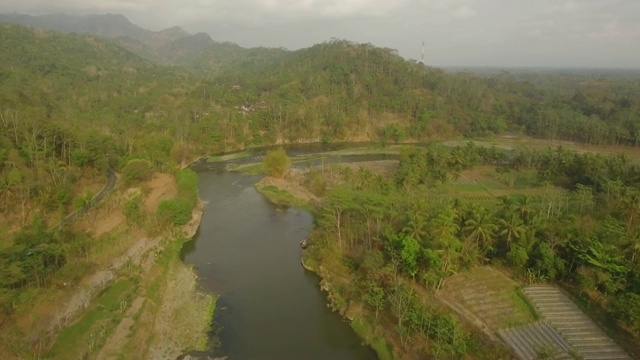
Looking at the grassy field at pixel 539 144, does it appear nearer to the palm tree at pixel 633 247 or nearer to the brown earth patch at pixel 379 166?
the brown earth patch at pixel 379 166

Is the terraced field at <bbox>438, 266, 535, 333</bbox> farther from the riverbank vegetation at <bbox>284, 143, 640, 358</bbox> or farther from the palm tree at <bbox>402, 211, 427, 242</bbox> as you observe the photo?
the palm tree at <bbox>402, 211, 427, 242</bbox>

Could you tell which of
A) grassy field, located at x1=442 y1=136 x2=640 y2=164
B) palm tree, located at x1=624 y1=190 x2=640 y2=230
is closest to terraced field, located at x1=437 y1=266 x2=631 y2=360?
palm tree, located at x1=624 y1=190 x2=640 y2=230

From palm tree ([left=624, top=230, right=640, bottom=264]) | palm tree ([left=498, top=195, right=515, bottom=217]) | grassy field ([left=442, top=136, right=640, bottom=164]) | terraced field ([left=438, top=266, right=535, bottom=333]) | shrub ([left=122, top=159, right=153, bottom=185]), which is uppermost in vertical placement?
shrub ([left=122, top=159, right=153, bottom=185])

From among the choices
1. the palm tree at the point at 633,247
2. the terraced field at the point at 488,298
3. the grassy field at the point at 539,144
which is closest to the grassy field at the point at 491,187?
the terraced field at the point at 488,298

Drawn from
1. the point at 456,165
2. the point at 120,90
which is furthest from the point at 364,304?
the point at 120,90

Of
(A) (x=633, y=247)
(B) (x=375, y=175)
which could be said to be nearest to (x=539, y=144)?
(B) (x=375, y=175)

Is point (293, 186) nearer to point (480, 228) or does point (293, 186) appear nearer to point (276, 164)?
point (276, 164)
